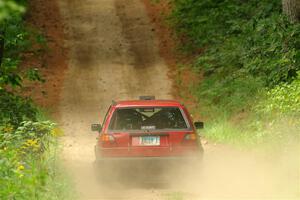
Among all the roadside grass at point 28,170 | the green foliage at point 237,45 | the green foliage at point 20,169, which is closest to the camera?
the green foliage at point 20,169

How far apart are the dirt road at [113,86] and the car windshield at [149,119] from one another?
1082 mm

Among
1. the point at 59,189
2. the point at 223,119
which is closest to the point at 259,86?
the point at 223,119

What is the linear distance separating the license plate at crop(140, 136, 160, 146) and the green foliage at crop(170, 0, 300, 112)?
6.91m

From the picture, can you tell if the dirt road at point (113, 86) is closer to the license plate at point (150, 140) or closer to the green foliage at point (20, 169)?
the license plate at point (150, 140)

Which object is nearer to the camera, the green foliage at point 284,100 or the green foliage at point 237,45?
the green foliage at point 284,100

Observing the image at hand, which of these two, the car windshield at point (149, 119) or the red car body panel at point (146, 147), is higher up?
the car windshield at point (149, 119)

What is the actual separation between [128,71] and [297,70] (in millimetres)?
10141

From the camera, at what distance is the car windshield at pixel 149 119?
12.8m

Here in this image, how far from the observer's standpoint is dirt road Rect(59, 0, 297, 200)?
12.3 meters

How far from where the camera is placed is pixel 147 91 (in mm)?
25375

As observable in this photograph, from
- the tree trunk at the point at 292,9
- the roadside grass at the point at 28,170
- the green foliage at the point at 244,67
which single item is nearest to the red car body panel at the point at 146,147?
the roadside grass at the point at 28,170

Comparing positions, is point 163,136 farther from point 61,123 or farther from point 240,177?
point 61,123

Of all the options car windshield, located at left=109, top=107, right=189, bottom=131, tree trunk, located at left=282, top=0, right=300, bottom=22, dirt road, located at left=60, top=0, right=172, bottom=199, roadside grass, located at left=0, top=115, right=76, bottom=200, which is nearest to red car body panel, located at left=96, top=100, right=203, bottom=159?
car windshield, located at left=109, top=107, right=189, bottom=131

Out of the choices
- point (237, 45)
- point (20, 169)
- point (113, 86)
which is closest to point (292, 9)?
point (237, 45)
